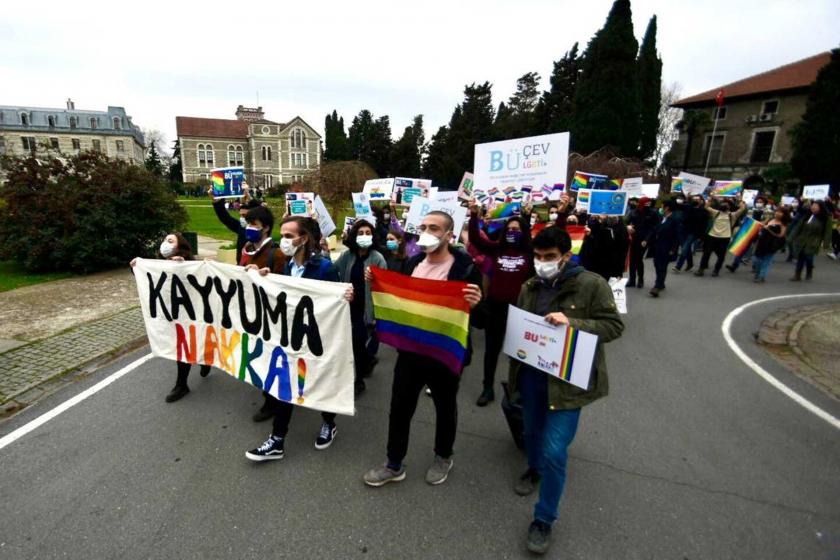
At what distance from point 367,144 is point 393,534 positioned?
2339 inches

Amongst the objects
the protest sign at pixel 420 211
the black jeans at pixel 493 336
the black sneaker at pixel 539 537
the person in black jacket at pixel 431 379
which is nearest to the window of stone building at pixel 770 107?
the protest sign at pixel 420 211

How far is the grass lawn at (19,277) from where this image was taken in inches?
359

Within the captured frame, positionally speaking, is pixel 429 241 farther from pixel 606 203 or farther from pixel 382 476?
pixel 606 203

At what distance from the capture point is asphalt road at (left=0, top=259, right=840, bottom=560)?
2576 millimetres

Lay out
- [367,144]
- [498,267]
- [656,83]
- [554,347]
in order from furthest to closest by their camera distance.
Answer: [367,144] < [656,83] < [498,267] < [554,347]

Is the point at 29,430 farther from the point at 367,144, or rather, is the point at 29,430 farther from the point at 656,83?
the point at 367,144

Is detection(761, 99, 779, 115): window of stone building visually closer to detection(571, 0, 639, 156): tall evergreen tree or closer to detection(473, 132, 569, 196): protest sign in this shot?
detection(571, 0, 639, 156): tall evergreen tree

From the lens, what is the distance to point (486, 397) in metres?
4.35

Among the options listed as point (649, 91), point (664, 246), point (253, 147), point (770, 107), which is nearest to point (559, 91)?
point (649, 91)

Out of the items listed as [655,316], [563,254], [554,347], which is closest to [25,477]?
[554,347]

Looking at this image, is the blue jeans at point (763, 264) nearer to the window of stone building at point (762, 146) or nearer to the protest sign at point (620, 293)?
the protest sign at point (620, 293)

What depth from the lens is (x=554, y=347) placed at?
2.57 meters

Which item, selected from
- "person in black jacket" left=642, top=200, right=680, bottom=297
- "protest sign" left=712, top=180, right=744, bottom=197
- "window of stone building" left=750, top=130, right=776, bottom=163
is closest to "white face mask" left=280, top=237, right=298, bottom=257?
"person in black jacket" left=642, top=200, right=680, bottom=297

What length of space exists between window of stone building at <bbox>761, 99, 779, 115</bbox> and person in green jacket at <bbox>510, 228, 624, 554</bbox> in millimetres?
54877
